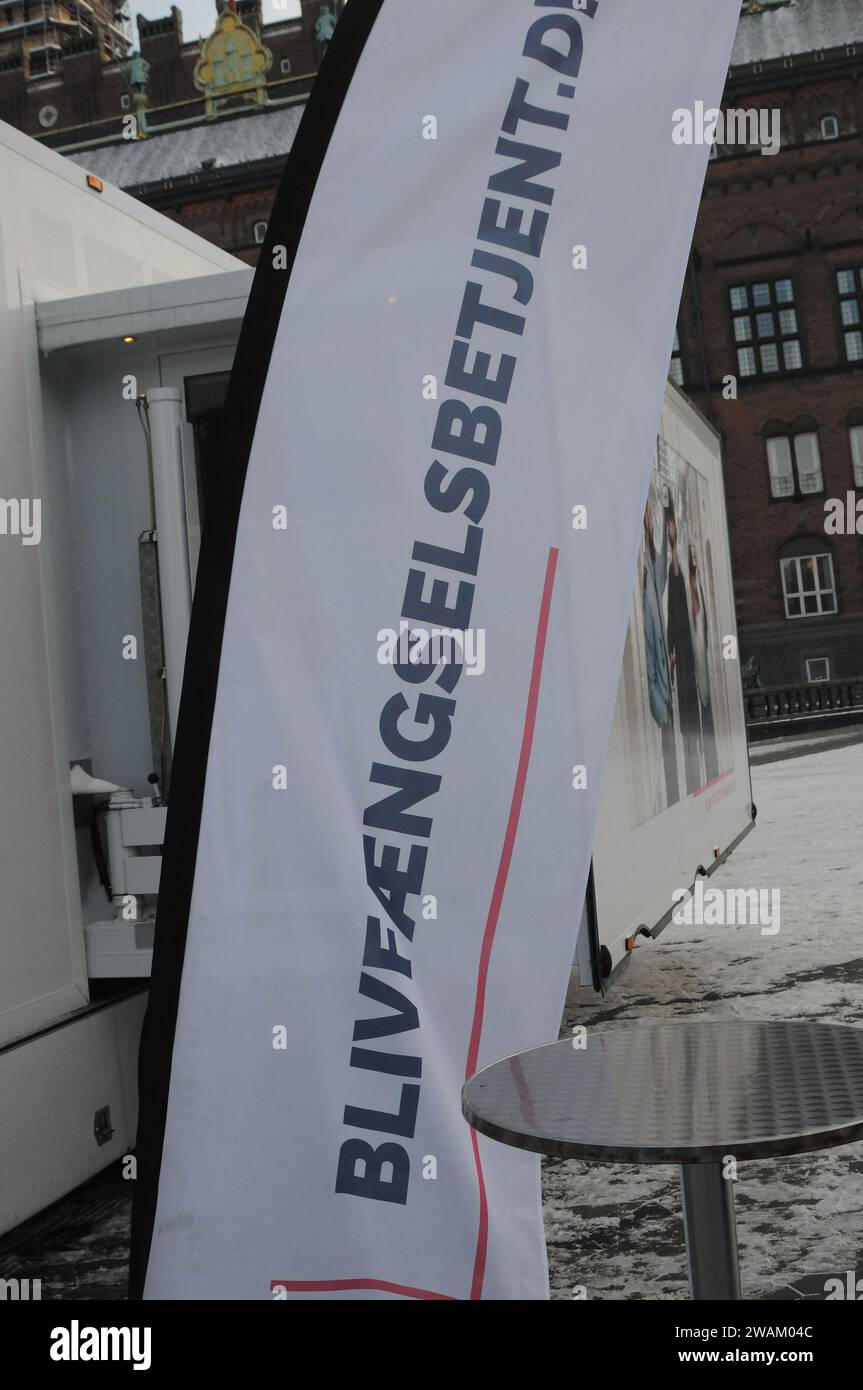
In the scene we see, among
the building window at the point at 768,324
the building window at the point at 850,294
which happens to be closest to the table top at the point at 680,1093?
the building window at the point at 768,324

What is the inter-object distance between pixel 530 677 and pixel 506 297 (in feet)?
2.62

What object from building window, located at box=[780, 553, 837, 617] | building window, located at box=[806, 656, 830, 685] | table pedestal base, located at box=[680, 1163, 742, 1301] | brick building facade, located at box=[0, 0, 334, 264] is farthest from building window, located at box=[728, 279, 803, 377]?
table pedestal base, located at box=[680, 1163, 742, 1301]

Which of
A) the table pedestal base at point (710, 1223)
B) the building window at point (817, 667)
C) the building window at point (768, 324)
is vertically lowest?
the table pedestal base at point (710, 1223)

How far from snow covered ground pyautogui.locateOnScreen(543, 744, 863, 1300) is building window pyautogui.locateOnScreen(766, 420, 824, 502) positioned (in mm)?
24491

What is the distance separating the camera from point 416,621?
2760 mm

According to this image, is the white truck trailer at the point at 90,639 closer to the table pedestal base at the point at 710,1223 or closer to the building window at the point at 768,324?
the table pedestal base at the point at 710,1223

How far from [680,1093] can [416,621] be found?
3.52 ft

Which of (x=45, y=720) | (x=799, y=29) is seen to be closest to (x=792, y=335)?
(x=799, y=29)

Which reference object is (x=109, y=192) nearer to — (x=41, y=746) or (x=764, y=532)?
(x=41, y=746)

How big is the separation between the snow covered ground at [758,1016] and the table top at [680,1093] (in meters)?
1.35

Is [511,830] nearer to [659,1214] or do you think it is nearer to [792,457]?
[659,1214]

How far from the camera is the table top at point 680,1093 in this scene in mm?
1979

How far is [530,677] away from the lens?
2.76 m

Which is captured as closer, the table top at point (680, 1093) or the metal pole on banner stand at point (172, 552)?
the table top at point (680, 1093)
